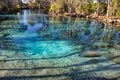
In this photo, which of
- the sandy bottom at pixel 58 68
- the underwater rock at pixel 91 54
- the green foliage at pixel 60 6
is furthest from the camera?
the green foliage at pixel 60 6

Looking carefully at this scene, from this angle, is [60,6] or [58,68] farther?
[60,6]

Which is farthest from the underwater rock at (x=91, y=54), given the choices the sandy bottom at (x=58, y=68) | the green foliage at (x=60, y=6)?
the green foliage at (x=60, y=6)

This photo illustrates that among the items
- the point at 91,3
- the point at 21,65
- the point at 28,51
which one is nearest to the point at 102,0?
the point at 91,3

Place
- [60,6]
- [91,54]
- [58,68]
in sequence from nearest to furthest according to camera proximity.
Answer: [58,68], [91,54], [60,6]

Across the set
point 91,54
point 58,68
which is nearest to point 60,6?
point 91,54

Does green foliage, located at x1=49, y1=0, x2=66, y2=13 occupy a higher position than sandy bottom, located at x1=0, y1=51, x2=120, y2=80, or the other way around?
green foliage, located at x1=49, y1=0, x2=66, y2=13

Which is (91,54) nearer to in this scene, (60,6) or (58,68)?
(58,68)

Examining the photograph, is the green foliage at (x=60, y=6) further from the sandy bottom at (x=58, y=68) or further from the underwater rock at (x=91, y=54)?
the sandy bottom at (x=58, y=68)

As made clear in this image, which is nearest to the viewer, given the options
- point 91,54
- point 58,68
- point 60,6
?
point 58,68

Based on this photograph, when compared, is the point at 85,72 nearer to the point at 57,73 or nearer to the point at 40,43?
the point at 57,73

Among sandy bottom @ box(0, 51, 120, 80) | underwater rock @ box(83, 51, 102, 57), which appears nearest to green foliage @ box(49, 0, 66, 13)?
underwater rock @ box(83, 51, 102, 57)

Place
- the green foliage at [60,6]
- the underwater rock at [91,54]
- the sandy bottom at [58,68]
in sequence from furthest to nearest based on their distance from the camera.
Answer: the green foliage at [60,6], the underwater rock at [91,54], the sandy bottom at [58,68]

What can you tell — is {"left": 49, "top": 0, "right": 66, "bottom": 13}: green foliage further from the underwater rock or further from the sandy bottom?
the sandy bottom

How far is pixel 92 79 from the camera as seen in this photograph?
1010 cm
